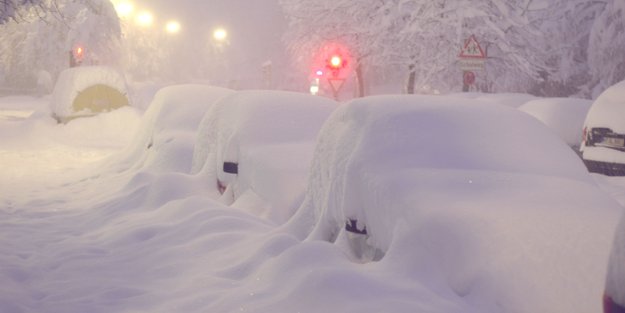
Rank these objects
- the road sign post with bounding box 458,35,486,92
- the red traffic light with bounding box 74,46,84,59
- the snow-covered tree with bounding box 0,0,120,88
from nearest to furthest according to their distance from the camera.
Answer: the road sign post with bounding box 458,35,486,92 → the red traffic light with bounding box 74,46,84,59 → the snow-covered tree with bounding box 0,0,120,88

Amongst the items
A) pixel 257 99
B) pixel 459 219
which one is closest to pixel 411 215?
pixel 459 219

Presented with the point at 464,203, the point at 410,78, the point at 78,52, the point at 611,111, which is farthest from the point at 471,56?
the point at 78,52

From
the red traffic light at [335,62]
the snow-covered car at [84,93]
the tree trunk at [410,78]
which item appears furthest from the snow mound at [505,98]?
the snow-covered car at [84,93]

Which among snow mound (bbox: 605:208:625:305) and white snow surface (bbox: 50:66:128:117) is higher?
snow mound (bbox: 605:208:625:305)

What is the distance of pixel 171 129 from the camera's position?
1169 centimetres

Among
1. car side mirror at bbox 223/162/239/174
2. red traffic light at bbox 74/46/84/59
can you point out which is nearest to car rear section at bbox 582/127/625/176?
car side mirror at bbox 223/162/239/174

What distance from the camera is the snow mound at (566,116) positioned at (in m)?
13.5

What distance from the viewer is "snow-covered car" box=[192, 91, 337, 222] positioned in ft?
23.8

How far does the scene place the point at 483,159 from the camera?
508 cm

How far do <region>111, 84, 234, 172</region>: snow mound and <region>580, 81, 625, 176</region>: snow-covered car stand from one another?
6186 mm

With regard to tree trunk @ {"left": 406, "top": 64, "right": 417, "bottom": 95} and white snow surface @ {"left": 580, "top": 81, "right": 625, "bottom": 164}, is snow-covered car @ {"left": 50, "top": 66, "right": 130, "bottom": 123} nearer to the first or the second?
tree trunk @ {"left": 406, "top": 64, "right": 417, "bottom": 95}

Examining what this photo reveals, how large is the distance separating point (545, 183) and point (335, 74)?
35.9 ft

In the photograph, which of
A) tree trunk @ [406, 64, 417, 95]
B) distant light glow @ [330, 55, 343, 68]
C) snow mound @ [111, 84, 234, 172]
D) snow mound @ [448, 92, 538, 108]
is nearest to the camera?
snow mound @ [111, 84, 234, 172]

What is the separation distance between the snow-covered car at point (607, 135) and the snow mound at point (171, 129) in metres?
6.19
